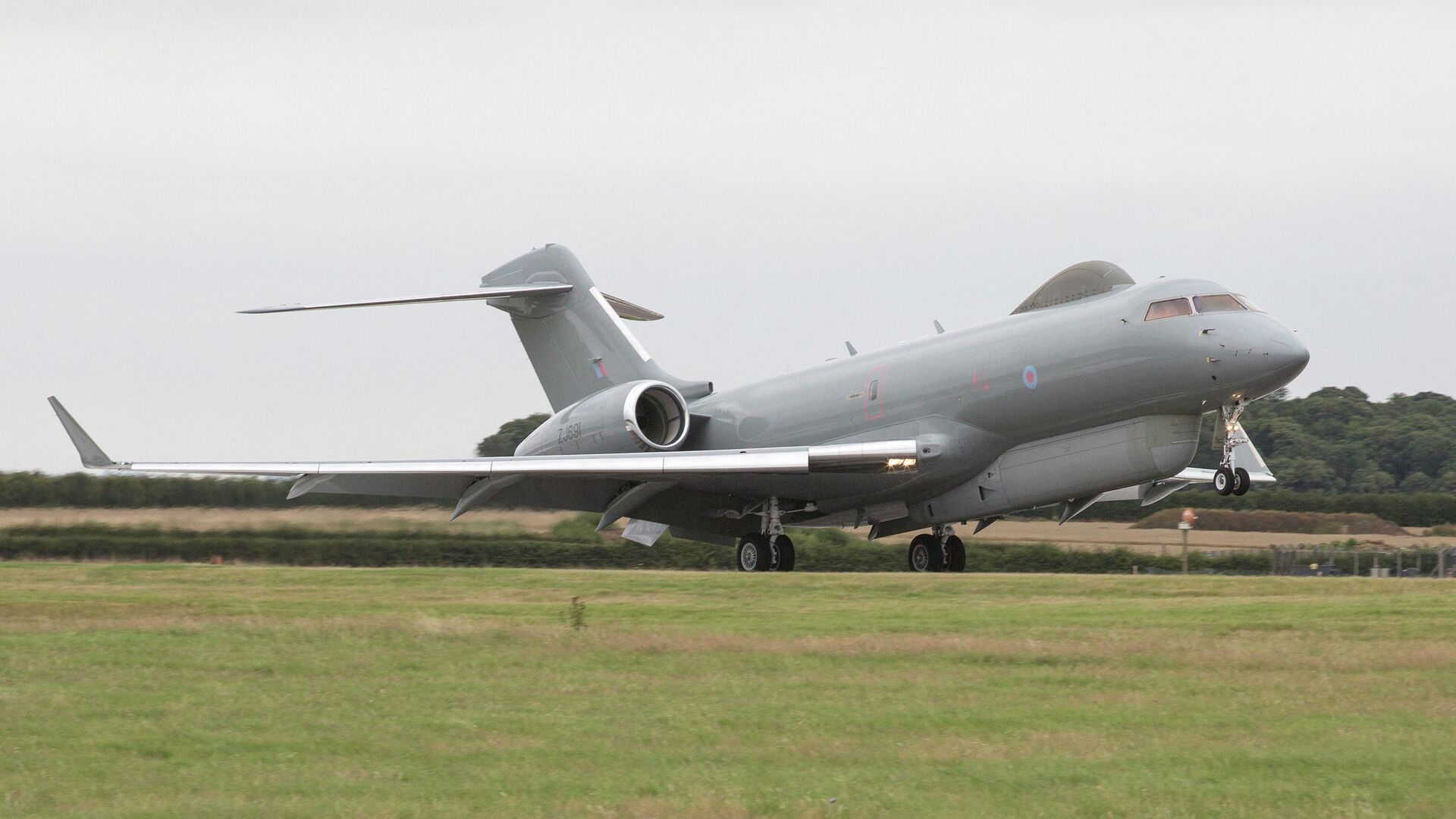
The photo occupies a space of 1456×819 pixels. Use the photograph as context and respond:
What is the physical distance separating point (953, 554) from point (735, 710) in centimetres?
1720

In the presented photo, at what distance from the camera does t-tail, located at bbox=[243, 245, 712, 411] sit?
100.0 feet

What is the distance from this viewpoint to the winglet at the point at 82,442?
2480cm

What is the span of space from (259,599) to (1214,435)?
39.6 feet

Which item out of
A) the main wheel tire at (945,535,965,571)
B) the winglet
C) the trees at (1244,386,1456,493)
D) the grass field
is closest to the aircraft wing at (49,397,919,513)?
the winglet

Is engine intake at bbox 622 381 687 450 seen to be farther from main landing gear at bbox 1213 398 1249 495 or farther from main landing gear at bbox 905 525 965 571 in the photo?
main landing gear at bbox 1213 398 1249 495

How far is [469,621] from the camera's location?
15.0 m

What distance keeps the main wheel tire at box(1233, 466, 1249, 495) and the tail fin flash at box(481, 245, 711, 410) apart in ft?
38.0

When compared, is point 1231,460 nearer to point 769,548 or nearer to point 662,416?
point 769,548

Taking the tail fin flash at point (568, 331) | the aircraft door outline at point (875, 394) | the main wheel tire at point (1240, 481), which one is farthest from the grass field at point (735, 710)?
the tail fin flash at point (568, 331)

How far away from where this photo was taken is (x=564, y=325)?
31.2m

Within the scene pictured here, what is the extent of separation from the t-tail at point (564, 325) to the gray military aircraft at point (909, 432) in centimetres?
5

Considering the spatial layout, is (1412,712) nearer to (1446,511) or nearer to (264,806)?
(264,806)

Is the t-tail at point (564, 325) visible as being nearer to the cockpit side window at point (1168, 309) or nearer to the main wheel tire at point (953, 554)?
the main wheel tire at point (953, 554)

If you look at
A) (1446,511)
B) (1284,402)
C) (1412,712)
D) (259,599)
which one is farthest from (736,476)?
(1284,402)
